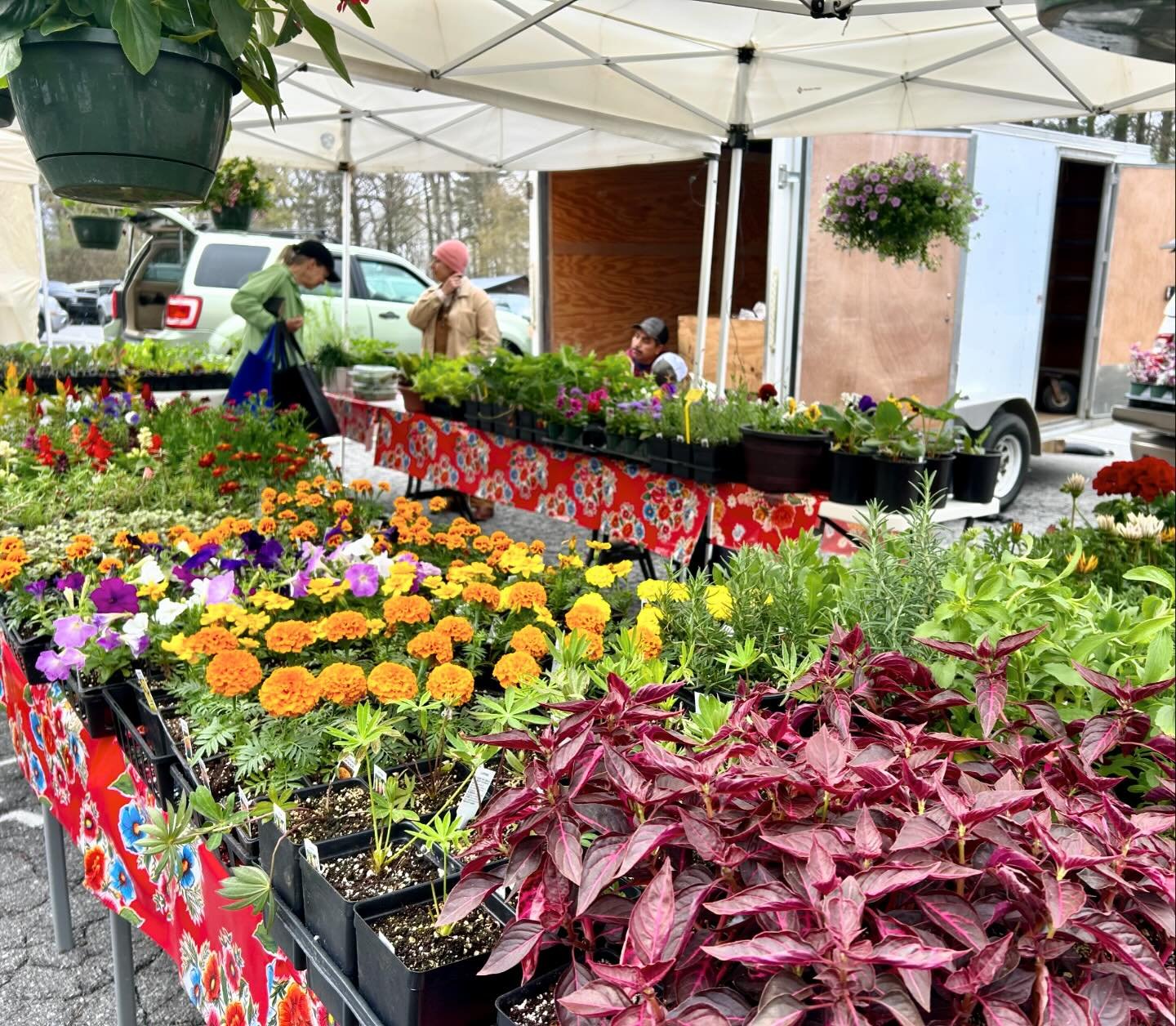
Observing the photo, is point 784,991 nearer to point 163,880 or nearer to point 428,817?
point 428,817

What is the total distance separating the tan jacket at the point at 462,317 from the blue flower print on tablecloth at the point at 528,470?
1752 mm

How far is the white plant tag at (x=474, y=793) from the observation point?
1.19m

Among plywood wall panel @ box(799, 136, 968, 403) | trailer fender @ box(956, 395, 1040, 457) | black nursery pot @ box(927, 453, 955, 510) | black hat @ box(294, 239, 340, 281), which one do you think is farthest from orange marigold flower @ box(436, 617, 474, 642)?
trailer fender @ box(956, 395, 1040, 457)

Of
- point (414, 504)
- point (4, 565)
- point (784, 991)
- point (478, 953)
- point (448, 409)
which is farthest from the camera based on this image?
point (448, 409)

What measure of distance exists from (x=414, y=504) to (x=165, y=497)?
0.90 metres

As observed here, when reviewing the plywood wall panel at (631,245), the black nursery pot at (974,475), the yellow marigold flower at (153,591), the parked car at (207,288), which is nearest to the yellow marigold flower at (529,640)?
the yellow marigold flower at (153,591)

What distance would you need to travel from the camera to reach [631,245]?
8.39m

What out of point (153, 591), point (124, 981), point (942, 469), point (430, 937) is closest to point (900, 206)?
point (942, 469)

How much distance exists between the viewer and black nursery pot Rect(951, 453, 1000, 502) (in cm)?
334

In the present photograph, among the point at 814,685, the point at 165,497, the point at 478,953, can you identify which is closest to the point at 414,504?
the point at 165,497

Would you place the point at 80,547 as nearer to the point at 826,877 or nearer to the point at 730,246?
the point at 826,877

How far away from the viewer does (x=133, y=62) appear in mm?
1405

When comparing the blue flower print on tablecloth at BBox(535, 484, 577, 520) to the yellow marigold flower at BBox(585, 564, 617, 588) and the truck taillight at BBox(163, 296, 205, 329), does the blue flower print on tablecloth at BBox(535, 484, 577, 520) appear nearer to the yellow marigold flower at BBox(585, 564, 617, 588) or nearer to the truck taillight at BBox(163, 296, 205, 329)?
the yellow marigold flower at BBox(585, 564, 617, 588)

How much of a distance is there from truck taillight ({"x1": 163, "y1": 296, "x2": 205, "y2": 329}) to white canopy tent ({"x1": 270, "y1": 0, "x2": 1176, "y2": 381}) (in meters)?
5.03
